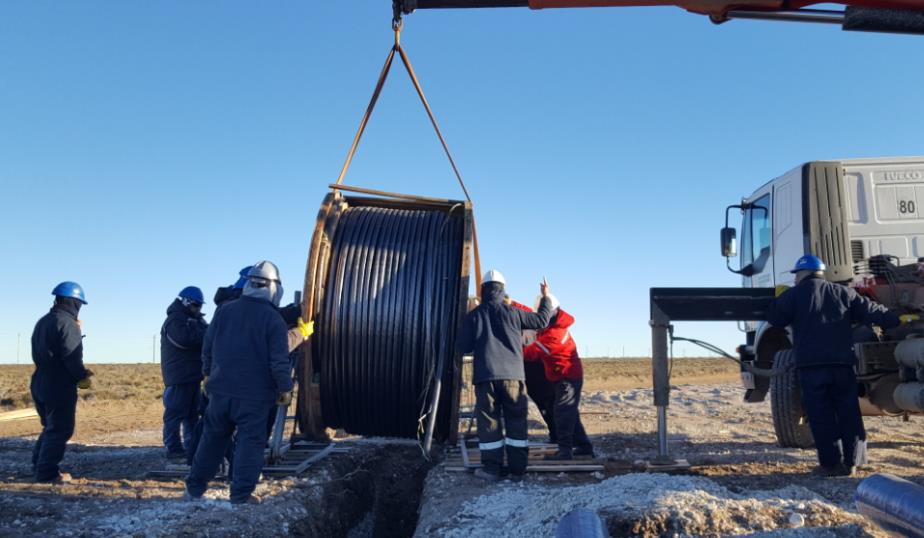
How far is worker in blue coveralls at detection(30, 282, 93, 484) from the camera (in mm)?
6289

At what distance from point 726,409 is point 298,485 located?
1001 cm

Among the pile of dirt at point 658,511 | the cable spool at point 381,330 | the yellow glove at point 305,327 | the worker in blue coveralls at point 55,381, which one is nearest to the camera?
the pile of dirt at point 658,511

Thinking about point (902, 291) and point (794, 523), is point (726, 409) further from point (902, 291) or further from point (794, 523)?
point (794, 523)

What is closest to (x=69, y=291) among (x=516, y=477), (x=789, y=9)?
(x=516, y=477)

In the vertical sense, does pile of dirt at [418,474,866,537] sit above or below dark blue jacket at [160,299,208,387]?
below

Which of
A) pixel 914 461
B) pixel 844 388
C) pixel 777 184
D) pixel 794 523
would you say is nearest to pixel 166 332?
pixel 794 523

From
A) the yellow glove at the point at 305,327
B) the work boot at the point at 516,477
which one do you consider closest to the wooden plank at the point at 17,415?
the yellow glove at the point at 305,327

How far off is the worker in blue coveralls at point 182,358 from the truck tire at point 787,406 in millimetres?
5574

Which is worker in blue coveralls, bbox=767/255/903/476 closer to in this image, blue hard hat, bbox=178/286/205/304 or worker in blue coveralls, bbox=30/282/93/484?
blue hard hat, bbox=178/286/205/304

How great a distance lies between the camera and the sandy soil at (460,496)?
4.30m

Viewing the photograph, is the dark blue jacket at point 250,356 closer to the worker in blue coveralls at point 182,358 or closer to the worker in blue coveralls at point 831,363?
the worker in blue coveralls at point 182,358

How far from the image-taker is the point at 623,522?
13.7ft

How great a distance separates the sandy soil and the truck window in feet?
7.16

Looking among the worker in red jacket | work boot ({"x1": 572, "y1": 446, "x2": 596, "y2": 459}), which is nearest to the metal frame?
the worker in red jacket
